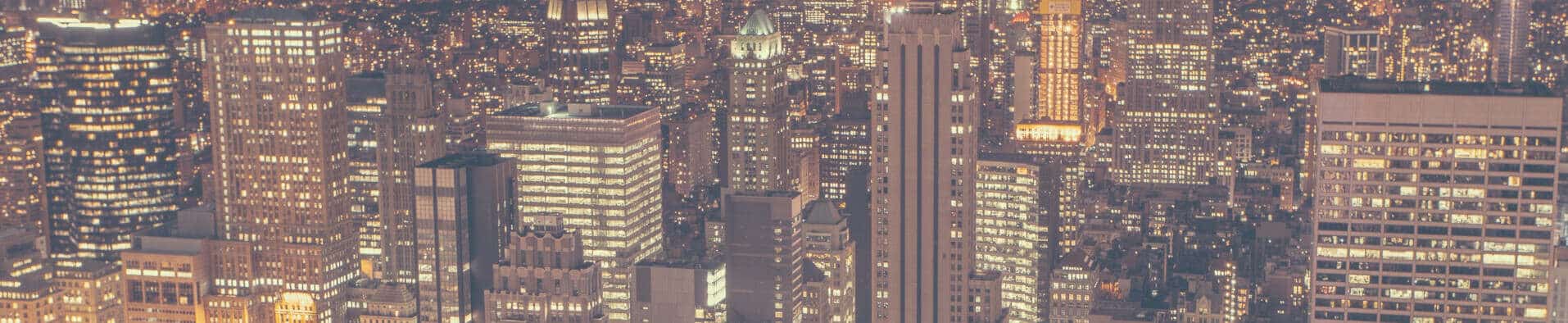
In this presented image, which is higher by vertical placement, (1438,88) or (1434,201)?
(1438,88)

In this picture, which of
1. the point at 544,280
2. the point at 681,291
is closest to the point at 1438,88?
the point at 544,280

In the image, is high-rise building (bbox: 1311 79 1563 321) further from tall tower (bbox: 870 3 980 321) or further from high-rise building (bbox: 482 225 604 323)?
high-rise building (bbox: 482 225 604 323)

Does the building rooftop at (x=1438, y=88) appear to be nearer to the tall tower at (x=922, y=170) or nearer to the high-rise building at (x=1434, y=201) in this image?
the high-rise building at (x=1434, y=201)

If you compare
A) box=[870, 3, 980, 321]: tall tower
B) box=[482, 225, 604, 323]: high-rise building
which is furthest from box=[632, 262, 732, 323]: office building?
box=[482, 225, 604, 323]: high-rise building

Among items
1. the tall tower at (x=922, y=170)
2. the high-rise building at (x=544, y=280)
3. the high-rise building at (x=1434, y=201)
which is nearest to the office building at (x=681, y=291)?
the tall tower at (x=922, y=170)

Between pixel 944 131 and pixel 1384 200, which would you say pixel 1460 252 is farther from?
pixel 944 131

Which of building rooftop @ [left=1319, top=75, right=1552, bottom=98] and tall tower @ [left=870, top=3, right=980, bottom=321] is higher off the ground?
building rooftop @ [left=1319, top=75, right=1552, bottom=98]

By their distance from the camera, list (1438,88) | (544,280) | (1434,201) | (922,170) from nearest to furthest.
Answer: (1438,88) → (1434,201) → (544,280) → (922,170)

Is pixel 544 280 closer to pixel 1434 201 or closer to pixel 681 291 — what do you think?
pixel 681 291
